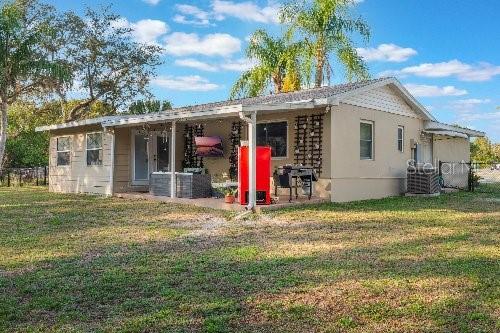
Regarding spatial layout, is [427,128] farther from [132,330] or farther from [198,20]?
[132,330]

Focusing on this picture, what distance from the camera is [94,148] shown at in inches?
637

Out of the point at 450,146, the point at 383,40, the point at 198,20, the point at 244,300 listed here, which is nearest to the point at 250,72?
the point at 198,20

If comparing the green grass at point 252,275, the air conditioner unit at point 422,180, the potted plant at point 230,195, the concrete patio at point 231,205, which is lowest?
the green grass at point 252,275

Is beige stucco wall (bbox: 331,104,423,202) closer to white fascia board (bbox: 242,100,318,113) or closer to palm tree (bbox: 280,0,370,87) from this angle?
white fascia board (bbox: 242,100,318,113)

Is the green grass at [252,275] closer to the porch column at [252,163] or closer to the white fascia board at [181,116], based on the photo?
the porch column at [252,163]

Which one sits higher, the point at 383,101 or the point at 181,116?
the point at 383,101

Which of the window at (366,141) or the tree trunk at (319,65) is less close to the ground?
the tree trunk at (319,65)

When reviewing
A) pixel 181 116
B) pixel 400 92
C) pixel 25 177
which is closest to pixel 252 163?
pixel 181 116

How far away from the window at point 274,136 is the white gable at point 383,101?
1808 mm

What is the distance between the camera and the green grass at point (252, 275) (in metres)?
3.45

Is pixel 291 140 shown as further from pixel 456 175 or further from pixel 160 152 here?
pixel 456 175

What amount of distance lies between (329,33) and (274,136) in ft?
43.0

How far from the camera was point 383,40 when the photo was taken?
24219mm

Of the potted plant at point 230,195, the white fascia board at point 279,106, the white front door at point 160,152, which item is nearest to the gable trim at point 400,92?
the white fascia board at point 279,106
